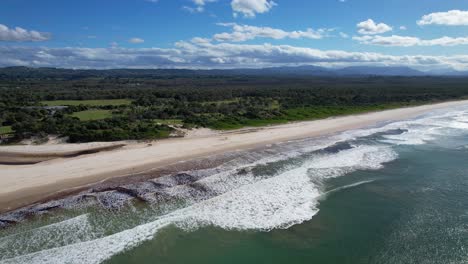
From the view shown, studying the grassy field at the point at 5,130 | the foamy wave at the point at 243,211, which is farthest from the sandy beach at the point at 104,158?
the foamy wave at the point at 243,211

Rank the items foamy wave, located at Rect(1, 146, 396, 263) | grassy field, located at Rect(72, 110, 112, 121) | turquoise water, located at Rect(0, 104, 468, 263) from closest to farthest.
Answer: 1. foamy wave, located at Rect(1, 146, 396, 263)
2. turquoise water, located at Rect(0, 104, 468, 263)
3. grassy field, located at Rect(72, 110, 112, 121)

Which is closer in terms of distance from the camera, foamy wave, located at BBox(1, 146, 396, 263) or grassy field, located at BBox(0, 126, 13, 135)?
foamy wave, located at BBox(1, 146, 396, 263)

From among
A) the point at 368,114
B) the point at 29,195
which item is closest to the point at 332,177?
the point at 29,195

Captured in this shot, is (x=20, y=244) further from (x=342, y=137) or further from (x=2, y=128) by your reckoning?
(x=342, y=137)

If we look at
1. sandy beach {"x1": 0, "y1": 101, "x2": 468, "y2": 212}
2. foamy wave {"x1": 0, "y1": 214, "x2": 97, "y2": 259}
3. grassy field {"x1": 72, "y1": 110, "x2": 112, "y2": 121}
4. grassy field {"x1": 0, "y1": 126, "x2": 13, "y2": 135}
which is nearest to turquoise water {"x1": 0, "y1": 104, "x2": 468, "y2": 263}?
foamy wave {"x1": 0, "y1": 214, "x2": 97, "y2": 259}

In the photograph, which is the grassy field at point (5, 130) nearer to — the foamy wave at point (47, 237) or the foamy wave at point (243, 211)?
the foamy wave at point (47, 237)

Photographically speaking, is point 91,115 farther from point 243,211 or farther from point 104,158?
point 243,211

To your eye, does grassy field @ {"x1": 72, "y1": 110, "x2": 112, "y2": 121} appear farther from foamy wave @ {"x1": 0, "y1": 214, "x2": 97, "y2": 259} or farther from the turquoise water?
foamy wave @ {"x1": 0, "y1": 214, "x2": 97, "y2": 259}
